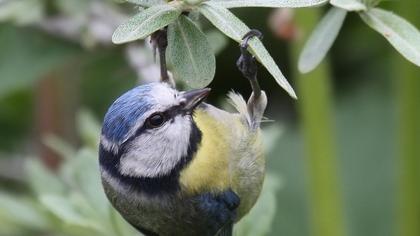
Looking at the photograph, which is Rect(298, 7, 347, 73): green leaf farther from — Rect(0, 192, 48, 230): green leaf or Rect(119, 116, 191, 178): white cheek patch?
Rect(0, 192, 48, 230): green leaf

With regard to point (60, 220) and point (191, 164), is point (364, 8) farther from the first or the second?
point (60, 220)

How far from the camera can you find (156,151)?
2.06 m

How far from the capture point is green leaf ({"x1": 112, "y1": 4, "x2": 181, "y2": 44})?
162 cm

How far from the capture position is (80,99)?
345cm

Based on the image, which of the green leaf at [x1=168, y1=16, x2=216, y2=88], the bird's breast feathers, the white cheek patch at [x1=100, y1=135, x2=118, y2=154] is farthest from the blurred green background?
the green leaf at [x1=168, y1=16, x2=216, y2=88]

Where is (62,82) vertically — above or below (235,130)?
below

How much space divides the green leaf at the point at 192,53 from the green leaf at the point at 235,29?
62mm

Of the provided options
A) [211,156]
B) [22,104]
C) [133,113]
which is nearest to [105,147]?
[133,113]

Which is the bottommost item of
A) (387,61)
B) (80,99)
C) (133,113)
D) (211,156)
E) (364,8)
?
(387,61)

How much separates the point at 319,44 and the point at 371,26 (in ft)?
0.37

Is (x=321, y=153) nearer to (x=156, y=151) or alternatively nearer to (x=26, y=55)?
(x=156, y=151)

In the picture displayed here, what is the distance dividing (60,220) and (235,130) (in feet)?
1.47

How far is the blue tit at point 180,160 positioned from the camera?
6.57ft

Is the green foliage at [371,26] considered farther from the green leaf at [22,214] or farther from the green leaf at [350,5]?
the green leaf at [22,214]
